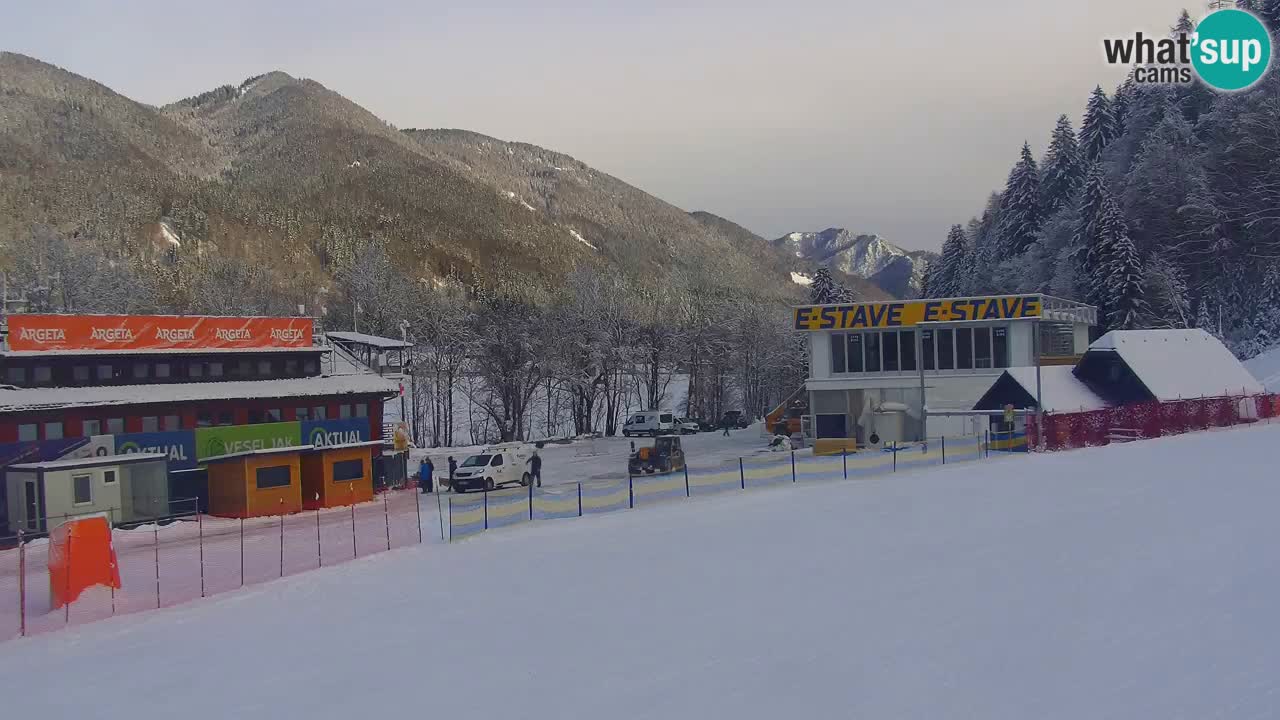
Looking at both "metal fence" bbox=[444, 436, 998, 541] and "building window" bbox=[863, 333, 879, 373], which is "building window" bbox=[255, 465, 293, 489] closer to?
"metal fence" bbox=[444, 436, 998, 541]

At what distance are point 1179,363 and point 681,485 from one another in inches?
1242

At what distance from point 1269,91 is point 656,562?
242 feet

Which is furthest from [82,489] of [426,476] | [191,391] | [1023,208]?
[1023,208]

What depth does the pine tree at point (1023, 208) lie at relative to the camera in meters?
101

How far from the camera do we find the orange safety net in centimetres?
2039

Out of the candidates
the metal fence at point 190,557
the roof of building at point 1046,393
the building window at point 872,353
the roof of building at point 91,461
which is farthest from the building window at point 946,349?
the roof of building at point 91,461

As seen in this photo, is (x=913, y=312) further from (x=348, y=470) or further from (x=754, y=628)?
(x=754, y=628)

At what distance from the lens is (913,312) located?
54312 mm

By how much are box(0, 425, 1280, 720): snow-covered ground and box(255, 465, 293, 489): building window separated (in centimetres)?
1408

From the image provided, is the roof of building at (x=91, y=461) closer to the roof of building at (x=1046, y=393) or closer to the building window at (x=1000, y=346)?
the roof of building at (x=1046, y=393)

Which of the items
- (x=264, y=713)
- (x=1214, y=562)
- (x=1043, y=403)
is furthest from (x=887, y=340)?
(x=264, y=713)

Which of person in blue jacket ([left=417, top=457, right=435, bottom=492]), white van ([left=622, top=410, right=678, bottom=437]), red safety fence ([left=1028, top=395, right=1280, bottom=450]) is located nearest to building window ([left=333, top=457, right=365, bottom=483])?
person in blue jacket ([left=417, top=457, right=435, bottom=492])

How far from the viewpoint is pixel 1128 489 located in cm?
2842

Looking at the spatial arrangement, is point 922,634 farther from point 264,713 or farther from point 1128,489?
point 1128,489
